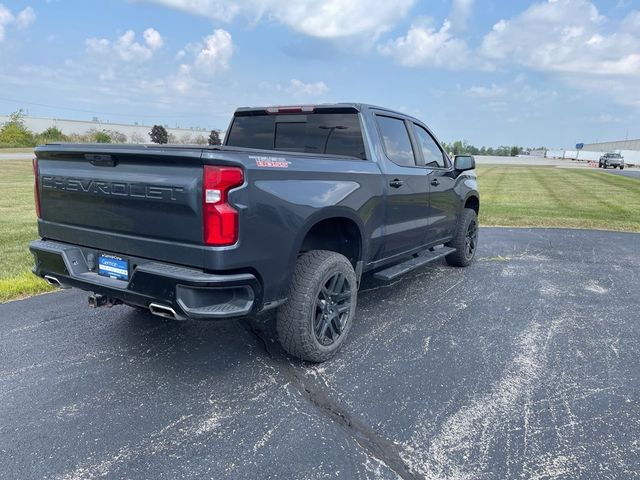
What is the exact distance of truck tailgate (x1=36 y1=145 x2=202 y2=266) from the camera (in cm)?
284

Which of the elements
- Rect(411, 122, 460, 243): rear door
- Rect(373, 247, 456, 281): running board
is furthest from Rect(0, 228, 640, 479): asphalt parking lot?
Rect(411, 122, 460, 243): rear door

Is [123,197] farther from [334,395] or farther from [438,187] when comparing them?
[438,187]

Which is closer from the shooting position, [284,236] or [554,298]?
[284,236]

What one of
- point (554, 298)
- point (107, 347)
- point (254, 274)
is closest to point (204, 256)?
point (254, 274)

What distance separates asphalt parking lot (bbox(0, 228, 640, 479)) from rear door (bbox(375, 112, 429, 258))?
2.39 ft

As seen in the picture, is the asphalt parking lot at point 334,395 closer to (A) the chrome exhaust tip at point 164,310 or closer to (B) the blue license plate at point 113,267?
(A) the chrome exhaust tip at point 164,310

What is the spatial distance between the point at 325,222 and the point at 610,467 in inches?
92.3

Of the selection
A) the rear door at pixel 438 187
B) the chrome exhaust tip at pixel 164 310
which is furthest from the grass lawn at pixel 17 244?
the rear door at pixel 438 187

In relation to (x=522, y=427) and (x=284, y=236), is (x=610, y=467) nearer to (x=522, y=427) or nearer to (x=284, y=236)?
(x=522, y=427)

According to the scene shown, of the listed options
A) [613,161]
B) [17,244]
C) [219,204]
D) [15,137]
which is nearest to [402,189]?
[219,204]

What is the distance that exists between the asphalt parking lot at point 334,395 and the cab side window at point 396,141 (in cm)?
151

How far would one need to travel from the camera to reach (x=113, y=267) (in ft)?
10.6

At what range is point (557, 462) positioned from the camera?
257 centimetres

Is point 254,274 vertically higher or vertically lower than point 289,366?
higher
